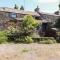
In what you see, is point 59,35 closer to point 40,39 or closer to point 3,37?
point 40,39

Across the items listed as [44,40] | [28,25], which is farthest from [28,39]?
[28,25]

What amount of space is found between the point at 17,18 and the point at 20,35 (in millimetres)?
13875

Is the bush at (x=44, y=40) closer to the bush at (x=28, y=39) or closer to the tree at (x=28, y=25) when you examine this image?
the bush at (x=28, y=39)

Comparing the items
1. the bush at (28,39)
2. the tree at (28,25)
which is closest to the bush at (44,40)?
the bush at (28,39)

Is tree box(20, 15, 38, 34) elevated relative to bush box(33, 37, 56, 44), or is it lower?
elevated

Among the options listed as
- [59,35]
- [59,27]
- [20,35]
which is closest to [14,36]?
[20,35]

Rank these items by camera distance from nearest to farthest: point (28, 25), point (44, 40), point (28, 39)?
point (28, 39) < point (44, 40) < point (28, 25)

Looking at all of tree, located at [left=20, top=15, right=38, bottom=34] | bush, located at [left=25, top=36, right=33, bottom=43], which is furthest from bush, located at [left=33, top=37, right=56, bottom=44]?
tree, located at [left=20, top=15, right=38, bottom=34]

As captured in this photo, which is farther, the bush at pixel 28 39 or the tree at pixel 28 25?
the tree at pixel 28 25

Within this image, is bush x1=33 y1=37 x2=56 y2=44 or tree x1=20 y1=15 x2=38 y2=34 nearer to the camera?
bush x1=33 y1=37 x2=56 y2=44

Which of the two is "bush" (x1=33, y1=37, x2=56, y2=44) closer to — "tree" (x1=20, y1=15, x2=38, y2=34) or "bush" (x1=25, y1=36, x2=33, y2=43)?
"bush" (x1=25, y1=36, x2=33, y2=43)

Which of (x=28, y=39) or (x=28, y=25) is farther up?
(x=28, y=25)

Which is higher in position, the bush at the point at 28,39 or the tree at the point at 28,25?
the tree at the point at 28,25

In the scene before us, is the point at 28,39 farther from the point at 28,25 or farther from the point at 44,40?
the point at 28,25
